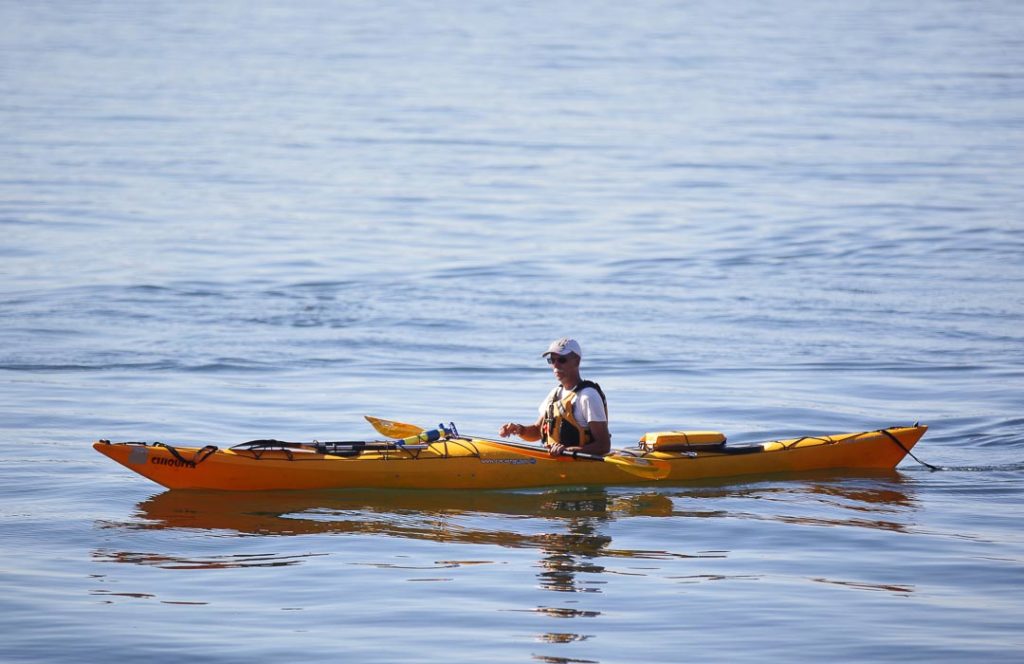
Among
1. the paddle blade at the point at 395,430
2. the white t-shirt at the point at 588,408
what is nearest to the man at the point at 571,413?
the white t-shirt at the point at 588,408

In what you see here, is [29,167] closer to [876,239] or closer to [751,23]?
[876,239]

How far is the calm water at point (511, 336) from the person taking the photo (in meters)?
9.92

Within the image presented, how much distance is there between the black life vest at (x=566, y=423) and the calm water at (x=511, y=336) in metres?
0.58

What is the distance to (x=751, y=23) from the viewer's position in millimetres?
69938

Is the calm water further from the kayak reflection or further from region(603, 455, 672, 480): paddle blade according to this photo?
region(603, 455, 672, 480): paddle blade

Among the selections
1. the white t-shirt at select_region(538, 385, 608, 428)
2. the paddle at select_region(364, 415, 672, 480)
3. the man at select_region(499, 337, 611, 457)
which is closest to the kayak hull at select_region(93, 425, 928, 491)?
the paddle at select_region(364, 415, 672, 480)

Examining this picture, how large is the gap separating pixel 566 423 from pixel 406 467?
4.84ft

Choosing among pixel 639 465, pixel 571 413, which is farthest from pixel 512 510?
pixel 639 465

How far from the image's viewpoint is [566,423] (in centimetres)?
1317

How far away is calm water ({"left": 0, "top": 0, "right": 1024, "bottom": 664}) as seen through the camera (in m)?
9.92

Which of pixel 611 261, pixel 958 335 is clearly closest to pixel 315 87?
pixel 611 261

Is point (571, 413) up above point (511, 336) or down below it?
below

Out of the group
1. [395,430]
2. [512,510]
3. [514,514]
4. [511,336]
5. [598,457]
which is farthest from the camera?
[511,336]

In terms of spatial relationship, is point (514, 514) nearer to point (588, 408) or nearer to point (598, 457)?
Answer: point (598, 457)
